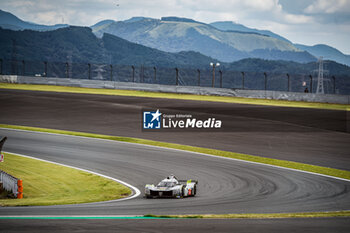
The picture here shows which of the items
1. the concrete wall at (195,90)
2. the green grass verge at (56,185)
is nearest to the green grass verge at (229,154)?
the green grass verge at (56,185)

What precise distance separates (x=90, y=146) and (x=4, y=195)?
8748 mm

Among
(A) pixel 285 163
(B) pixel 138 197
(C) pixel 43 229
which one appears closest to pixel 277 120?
(A) pixel 285 163

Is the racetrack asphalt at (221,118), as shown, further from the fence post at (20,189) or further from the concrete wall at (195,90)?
the fence post at (20,189)

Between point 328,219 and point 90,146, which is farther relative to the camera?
point 90,146

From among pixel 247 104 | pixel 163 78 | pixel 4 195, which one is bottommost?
pixel 4 195

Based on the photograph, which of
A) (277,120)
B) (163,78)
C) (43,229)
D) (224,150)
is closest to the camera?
(43,229)

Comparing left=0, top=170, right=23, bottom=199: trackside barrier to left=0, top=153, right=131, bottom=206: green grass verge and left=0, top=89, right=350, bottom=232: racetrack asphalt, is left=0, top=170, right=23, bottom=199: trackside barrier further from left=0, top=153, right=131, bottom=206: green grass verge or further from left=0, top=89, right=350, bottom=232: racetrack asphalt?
left=0, top=89, right=350, bottom=232: racetrack asphalt

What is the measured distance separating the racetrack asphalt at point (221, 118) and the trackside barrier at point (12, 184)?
12.2 meters

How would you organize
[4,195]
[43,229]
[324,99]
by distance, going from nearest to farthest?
1. [43,229]
2. [4,195]
3. [324,99]

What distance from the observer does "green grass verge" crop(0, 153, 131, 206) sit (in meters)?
14.9

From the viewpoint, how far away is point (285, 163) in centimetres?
2147

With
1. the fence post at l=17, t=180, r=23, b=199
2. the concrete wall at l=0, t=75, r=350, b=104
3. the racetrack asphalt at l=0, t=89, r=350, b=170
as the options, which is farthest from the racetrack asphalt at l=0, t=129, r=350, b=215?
the concrete wall at l=0, t=75, r=350, b=104

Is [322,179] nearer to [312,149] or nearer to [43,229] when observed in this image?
[312,149]

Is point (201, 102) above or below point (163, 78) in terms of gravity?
below
